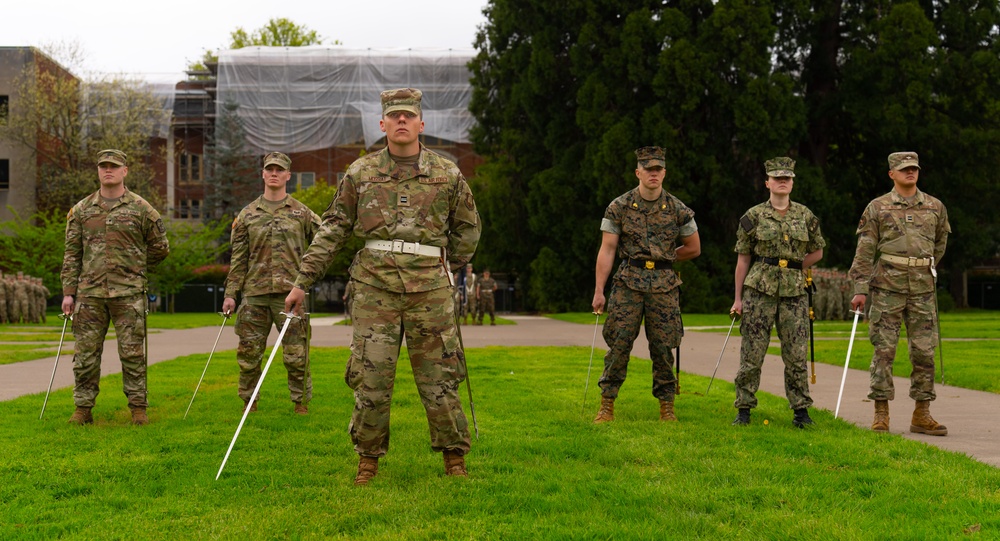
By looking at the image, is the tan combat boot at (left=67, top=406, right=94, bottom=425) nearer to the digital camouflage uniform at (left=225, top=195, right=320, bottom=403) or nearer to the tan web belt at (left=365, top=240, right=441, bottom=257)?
the digital camouflage uniform at (left=225, top=195, right=320, bottom=403)

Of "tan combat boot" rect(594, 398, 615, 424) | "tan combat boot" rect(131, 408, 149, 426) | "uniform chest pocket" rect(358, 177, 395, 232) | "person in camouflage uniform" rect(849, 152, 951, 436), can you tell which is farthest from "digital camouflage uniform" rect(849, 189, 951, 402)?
"tan combat boot" rect(131, 408, 149, 426)

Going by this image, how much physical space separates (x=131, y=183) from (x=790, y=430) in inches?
2034

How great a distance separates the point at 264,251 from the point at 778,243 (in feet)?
15.2

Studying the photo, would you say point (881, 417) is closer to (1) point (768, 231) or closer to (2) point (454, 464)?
(1) point (768, 231)

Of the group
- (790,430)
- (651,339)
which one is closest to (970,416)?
(790,430)

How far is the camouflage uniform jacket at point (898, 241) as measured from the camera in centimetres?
908

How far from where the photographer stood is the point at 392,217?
6.61m

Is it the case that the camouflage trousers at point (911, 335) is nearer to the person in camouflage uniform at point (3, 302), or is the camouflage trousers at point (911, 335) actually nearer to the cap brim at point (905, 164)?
the cap brim at point (905, 164)

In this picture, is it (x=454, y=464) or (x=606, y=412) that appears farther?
(x=606, y=412)

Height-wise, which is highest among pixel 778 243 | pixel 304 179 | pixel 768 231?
pixel 304 179

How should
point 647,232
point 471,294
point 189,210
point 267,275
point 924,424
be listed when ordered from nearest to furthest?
point 924,424 < point 647,232 < point 267,275 < point 471,294 < point 189,210

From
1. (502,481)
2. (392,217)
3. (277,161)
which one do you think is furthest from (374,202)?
(277,161)

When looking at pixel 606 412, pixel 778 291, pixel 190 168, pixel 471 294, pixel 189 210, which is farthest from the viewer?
pixel 190 168

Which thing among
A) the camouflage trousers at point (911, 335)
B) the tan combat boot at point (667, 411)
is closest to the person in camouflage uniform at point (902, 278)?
the camouflage trousers at point (911, 335)
